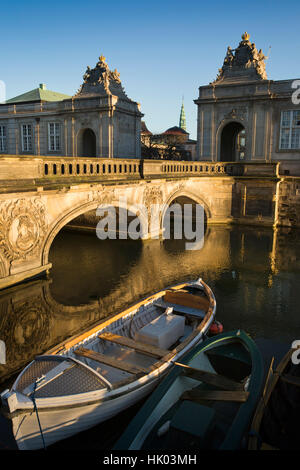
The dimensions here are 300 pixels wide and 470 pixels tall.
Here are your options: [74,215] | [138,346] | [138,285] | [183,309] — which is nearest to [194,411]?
[138,346]

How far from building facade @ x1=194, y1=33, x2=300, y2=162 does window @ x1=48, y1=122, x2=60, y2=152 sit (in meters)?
14.1

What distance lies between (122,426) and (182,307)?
5382 millimetres

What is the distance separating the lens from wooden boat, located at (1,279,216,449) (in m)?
7.41

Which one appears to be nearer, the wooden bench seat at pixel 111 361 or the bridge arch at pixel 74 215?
the wooden bench seat at pixel 111 361

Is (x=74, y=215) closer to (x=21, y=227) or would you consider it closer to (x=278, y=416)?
(x=21, y=227)

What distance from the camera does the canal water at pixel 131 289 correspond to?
12.4m

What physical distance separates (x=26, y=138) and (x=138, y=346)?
3519cm

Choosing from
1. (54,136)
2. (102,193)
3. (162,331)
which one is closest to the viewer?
(162,331)

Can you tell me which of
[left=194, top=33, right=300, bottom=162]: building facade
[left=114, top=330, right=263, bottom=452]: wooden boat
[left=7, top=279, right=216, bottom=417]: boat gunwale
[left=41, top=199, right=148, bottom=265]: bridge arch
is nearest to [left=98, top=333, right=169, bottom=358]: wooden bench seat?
[left=7, top=279, right=216, bottom=417]: boat gunwale

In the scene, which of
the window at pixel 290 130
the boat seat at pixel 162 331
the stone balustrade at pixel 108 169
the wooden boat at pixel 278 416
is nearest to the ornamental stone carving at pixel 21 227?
the stone balustrade at pixel 108 169

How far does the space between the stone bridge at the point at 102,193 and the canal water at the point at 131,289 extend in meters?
1.83

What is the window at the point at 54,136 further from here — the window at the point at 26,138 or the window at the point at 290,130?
the window at the point at 290,130

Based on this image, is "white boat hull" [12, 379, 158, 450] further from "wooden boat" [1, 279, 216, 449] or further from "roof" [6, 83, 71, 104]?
"roof" [6, 83, 71, 104]

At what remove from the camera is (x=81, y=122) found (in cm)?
3631
